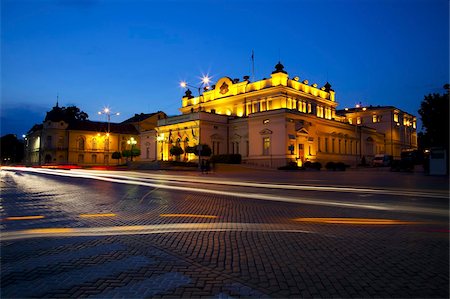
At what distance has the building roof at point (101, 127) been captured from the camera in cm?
9325

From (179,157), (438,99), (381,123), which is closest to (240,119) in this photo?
(179,157)

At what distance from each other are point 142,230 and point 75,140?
92.9m

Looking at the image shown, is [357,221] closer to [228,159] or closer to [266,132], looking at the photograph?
[266,132]

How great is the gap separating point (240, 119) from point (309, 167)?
59.6ft

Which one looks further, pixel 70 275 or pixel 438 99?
pixel 438 99

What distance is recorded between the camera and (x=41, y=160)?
9169cm

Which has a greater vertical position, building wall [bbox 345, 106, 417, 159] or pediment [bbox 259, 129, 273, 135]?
building wall [bbox 345, 106, 417, 159]

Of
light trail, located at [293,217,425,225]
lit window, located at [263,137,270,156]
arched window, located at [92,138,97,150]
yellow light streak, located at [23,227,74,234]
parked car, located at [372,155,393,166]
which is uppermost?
arched window, located at [92,138,97,150]

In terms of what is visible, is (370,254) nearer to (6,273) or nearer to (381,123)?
(6,273)

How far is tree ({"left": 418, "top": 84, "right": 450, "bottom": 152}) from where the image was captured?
1470 inches

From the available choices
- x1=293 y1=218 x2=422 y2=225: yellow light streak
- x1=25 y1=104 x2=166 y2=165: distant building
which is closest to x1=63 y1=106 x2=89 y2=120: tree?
x1=25 y1=104 x2=166 y2=165: distant building

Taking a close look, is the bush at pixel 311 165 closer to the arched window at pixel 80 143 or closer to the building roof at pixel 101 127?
the building roof at pixel 101 127

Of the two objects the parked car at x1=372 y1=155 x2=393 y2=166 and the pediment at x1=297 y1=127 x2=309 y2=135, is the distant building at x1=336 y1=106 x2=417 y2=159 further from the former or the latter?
the pediment at x1=297 y1=127 x2=309 y2=135

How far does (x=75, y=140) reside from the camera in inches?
3627
